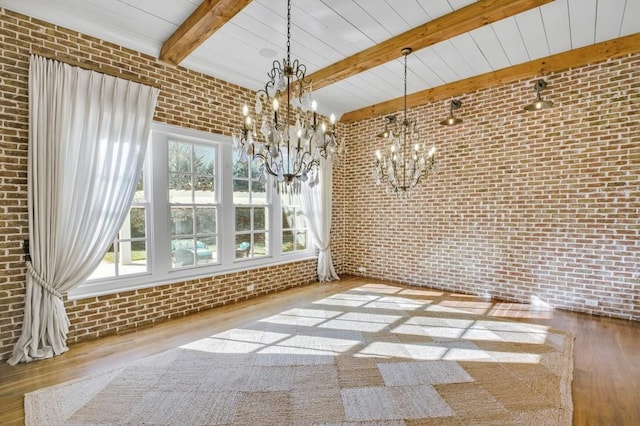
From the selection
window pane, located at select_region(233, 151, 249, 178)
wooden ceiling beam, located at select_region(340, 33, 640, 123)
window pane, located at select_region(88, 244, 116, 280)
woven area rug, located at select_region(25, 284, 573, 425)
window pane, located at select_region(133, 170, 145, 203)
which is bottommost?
woven area rug, located at select_region(25, 284, 573, 425)

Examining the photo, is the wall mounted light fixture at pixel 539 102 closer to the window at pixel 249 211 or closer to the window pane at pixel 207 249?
the window at pixel 249 211

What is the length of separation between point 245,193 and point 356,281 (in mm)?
2613

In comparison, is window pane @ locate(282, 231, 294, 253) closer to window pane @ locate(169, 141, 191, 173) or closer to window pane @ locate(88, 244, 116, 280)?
window pane @ locate(169, 141, 191, 173)

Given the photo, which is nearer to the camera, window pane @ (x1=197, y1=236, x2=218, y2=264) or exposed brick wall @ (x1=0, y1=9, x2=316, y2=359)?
exposed brick wall @ (x1=0, y1=9, x2=316, y2=359)

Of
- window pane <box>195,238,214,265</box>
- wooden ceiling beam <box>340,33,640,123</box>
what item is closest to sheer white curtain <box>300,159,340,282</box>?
wooden ceiling beam <box>340,33,640,123</box>

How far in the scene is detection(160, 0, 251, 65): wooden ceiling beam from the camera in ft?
8.48

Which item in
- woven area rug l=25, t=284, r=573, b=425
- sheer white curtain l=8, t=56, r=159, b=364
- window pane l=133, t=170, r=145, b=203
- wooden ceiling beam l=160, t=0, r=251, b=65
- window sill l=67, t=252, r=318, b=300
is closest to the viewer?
woven area rug l=25, t=284, r=573, b=425

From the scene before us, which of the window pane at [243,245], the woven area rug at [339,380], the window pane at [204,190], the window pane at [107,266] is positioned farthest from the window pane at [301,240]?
the window pane at [107,266]

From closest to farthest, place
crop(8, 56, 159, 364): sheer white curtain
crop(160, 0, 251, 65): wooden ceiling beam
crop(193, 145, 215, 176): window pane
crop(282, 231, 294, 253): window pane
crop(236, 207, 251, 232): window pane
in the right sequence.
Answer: crop(160, 0, 251, 65): wooden ceiling beam → crop(8, 56, 159, 364): sheer white curtain → crop(193, 145, 215, 176): window pane → crop(236, 207, 251, 232): window pane → crop(282, 231, 294, 253): window pane

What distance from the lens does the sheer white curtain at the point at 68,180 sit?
273cm

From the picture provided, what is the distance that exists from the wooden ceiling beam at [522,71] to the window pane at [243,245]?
3.27 m

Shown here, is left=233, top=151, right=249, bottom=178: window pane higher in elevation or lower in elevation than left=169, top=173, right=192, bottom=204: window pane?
higher

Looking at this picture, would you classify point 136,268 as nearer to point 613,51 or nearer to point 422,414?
point 422,414

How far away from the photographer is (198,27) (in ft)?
9.48
